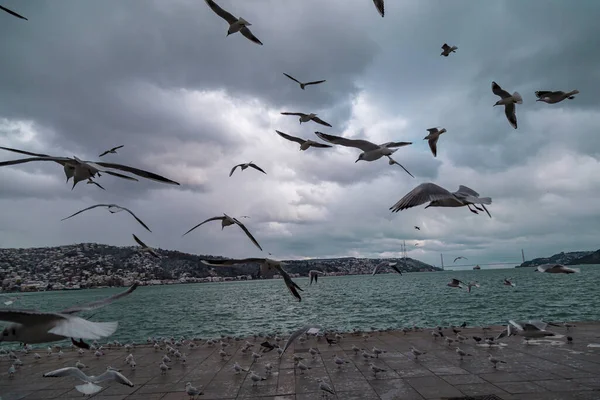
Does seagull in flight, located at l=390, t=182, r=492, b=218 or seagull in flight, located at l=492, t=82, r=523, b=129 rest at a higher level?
seagull in flight, located at l=492, t=82, r=523, b=129

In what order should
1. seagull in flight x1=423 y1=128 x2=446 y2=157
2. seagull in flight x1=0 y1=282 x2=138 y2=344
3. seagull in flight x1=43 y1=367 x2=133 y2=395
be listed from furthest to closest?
1. seagull in flight x1=423 y1=128 x2=446 y2=157
2. seagull in flight x1=43 y1=367 x2=133 y2=395
3. seagull in flight x1=0 y1=282 x2=138 y2=344

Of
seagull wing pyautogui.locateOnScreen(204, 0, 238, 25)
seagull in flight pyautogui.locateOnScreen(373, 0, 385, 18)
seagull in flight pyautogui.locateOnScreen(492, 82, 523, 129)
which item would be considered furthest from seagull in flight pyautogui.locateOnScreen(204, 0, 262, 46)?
seagull in flight pyautogui.locateOnScreen(492, 82, 523, 129)

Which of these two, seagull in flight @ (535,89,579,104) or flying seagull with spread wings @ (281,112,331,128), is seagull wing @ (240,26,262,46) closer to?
flying seagull with spread wings @ (281,112,331,128)

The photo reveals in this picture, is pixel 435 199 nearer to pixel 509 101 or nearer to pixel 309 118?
pixel 509 101

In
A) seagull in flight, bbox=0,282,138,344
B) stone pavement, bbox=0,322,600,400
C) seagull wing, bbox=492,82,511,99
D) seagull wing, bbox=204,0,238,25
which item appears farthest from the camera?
stone pavement, bbox=0,322,600,400

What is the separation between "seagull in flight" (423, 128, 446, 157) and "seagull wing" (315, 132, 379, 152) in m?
1.39

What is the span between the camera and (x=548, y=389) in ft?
26.9

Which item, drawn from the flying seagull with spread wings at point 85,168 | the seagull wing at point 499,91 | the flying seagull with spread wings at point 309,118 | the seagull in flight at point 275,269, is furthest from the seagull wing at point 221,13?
the seagull wing at point 499,91

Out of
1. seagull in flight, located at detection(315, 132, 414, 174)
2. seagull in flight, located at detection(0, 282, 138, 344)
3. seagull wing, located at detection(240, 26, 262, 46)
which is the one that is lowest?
seagull in flight, located at detection(0, 282, 138, 344)

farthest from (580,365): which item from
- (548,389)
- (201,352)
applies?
(201,352)

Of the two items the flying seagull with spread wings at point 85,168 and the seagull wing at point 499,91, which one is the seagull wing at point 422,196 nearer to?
the seagull wing at point 499,91

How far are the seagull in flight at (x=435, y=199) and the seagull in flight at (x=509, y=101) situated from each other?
1.95 metres

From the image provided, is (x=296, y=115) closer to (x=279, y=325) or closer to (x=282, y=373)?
(x=282, y=373)

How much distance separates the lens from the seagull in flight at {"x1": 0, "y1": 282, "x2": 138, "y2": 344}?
3105 mm
